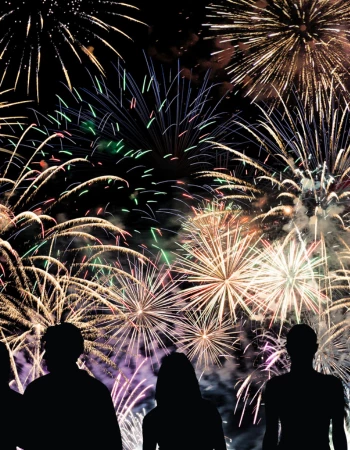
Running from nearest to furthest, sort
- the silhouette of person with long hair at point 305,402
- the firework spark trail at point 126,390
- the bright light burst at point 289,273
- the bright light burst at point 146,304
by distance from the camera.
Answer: the silhouette of person with long hair at point 305,402, the bright light burst at point 289,273, the bright light burst at point 146,304, the firework spark trail at point 126,390

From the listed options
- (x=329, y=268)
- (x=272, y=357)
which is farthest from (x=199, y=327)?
(x=329, y=268)

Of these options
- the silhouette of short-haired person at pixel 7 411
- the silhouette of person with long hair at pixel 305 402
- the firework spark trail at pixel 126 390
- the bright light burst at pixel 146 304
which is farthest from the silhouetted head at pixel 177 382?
the firework spark trail at pixel 126 390

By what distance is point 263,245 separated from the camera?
1911cm

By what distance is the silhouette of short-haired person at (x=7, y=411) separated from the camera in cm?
553

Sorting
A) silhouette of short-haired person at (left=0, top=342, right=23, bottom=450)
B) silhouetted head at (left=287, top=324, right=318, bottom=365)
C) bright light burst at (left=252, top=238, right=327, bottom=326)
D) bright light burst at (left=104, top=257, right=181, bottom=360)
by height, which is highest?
bright light burst at (left=252, top=238, right=327, bottom=326)

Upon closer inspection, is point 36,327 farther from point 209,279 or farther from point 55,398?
point 55,398

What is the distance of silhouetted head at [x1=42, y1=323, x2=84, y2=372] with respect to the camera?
17.3 feet

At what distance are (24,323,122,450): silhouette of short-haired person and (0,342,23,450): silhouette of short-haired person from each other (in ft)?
0.85

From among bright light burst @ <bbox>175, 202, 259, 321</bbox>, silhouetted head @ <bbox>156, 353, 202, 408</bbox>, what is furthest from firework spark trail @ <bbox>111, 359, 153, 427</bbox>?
silhouetted head @ <bbox>156, 353, 202, 408</bbox>

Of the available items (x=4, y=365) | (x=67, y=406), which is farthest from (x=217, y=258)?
(x=67, y=406)

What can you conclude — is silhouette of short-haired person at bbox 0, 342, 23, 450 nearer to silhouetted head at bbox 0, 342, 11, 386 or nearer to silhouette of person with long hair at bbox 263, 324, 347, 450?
silhouetted head at bbox 0, 342, 11, 386

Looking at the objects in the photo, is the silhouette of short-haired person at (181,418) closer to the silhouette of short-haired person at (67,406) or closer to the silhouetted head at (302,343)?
the silhouette of short-haired person at (67,406)

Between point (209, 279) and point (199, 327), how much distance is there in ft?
7.09

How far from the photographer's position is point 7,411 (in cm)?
565
